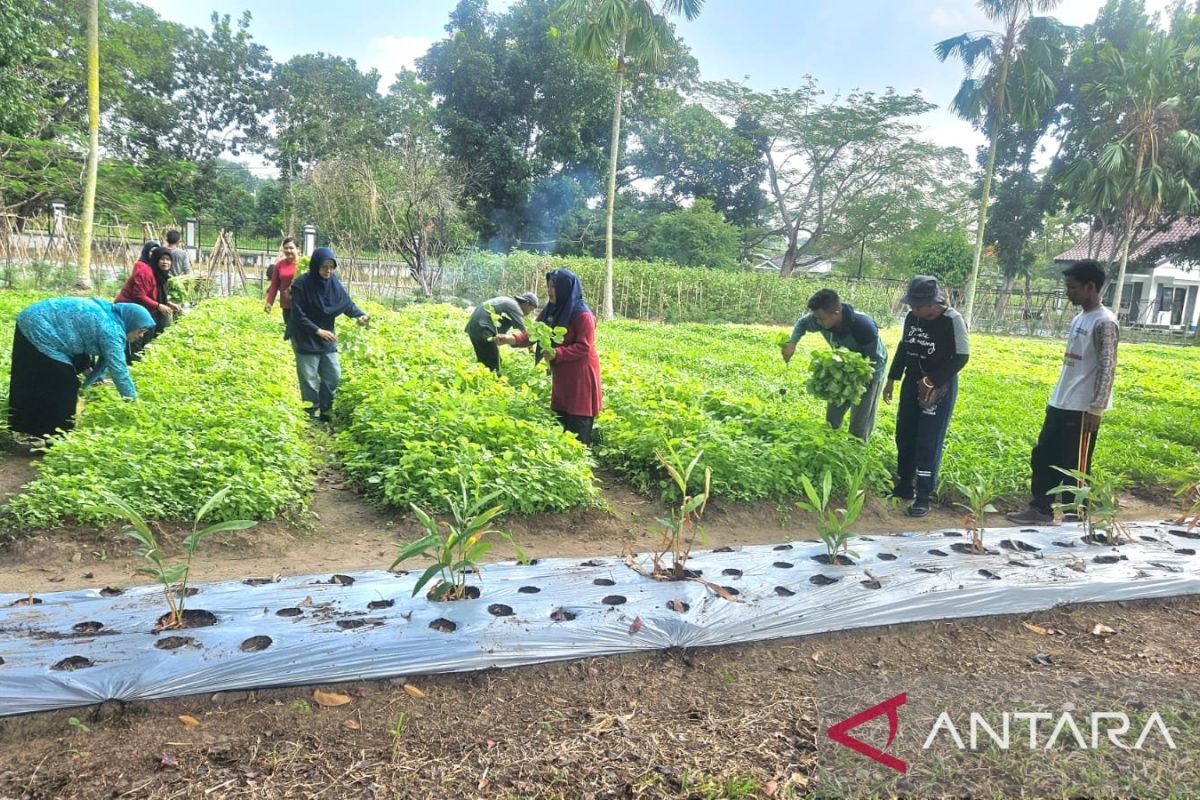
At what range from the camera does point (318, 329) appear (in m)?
5.95

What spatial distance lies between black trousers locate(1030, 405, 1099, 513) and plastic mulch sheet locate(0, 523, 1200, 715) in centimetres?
102

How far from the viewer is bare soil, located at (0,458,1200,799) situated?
1980 millimetres

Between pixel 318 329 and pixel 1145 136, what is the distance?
26.1 metres

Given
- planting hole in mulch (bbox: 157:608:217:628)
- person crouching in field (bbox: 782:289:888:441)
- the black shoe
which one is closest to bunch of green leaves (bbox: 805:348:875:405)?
person crouching in field (bbox: 782:289:888:441)

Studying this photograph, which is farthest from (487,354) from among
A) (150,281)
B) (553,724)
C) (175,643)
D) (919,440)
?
(553,724)

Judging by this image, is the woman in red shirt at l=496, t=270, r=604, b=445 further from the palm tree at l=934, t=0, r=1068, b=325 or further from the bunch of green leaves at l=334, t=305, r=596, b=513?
the palm tree at l=934, t=0, r=1068, b=325

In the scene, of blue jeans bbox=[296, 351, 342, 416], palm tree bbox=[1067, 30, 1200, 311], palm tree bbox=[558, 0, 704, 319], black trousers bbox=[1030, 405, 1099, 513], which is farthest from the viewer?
palm tree bbox=[1067, 30, 1200, 311]

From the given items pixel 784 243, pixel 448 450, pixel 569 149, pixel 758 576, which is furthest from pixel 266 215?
pixel 758 576

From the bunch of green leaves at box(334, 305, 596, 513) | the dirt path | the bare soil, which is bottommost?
the dirt path

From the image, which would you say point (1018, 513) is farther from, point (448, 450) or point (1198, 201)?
point (1198, 201)

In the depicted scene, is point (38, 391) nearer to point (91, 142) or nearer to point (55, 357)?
point (55, 357)

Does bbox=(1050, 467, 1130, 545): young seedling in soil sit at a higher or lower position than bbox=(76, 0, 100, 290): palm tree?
lower

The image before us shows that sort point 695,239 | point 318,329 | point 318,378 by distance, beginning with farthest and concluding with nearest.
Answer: point 695,239
point 318,378
point 318,329

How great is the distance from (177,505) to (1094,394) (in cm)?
516
